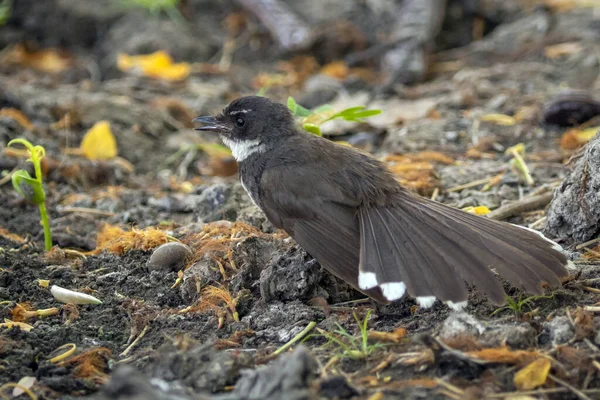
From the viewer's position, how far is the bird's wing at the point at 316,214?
15.5 ft

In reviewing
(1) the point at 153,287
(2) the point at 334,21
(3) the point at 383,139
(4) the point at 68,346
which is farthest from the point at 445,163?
(2) the point at 334,21

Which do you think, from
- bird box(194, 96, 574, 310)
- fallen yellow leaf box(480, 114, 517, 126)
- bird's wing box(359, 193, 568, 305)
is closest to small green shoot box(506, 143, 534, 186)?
fallen yellow leaf box(480, 114, 517, 126)

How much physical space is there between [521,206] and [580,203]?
0.84 m

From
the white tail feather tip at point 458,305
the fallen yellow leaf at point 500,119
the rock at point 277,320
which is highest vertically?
the fallen yellow leaf at point 500,119

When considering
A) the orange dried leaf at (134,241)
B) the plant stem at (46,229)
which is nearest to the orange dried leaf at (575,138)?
the orange dried leaf at (134,241)

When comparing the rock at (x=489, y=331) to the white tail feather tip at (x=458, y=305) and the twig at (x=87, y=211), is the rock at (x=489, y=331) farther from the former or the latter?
the twig at (x=87, y=211)

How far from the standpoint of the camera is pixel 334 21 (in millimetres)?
11133

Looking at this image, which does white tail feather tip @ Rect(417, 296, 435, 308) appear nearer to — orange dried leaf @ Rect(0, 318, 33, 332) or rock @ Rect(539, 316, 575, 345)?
rock @ Rect(539, 316, 575, 345)

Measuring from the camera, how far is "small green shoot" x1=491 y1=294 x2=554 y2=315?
4.28m

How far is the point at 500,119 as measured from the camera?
26.1 ft

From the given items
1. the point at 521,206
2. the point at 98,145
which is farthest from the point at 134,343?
the point at 98,145

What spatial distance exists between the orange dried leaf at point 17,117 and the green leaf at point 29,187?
2533 millimetres

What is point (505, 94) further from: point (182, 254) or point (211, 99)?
point (182, 254)

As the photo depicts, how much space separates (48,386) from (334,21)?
324 inches
